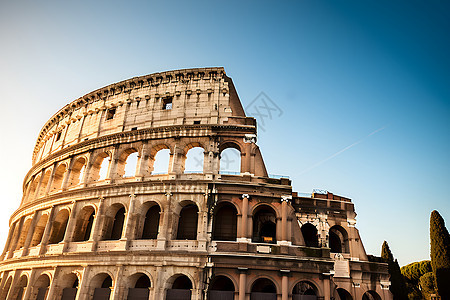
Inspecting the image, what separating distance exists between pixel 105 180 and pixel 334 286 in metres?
17.2

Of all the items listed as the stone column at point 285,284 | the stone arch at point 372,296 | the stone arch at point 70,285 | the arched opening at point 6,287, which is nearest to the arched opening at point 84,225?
the stone arch at point 70,285

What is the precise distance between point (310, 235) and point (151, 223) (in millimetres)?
11316

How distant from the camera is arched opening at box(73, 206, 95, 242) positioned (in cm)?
2258

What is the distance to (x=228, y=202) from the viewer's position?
19.9 metres

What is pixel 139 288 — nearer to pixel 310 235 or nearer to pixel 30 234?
pixel 30 234

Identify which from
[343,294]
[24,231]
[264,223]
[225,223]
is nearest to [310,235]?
[264,223]

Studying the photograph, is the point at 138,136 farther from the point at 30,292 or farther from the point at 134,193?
the point at 30,292

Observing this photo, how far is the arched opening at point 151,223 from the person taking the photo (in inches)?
828

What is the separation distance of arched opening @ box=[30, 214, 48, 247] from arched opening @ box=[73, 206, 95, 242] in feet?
14.8

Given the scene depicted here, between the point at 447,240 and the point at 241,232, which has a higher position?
the point at 447,240

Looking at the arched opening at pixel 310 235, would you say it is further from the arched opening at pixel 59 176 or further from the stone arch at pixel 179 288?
the arched opening at pixel 59 176

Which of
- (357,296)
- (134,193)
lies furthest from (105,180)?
(357,296)

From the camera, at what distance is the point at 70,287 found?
2117 cm

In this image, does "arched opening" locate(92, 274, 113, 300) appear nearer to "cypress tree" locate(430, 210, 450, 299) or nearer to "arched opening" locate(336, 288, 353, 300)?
"arched opening" locate(336, 288, 353, 300)
